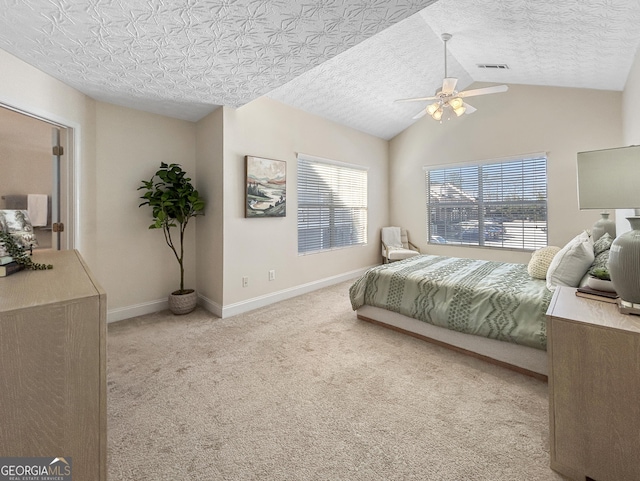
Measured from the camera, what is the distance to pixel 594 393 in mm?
1213

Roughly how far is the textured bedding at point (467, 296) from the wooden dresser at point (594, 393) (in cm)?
80

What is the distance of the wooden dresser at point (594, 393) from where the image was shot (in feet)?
3.77

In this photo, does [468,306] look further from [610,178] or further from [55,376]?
[55,376]

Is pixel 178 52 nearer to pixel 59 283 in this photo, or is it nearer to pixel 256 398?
pixel 59 283

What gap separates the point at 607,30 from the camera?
232 cm

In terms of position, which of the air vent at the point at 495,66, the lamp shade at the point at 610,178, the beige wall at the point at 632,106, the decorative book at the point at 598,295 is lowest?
the decorative book at the point at 598,295

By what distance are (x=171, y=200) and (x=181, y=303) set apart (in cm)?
120

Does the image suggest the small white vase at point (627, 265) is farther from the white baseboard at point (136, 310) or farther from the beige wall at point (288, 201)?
the white baseboard at point (136, 310)

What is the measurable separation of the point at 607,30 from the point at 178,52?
11.2 ft

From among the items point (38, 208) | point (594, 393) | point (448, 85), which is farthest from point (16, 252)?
point (448, 85)

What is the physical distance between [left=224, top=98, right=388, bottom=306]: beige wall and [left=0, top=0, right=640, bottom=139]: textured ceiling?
316mm

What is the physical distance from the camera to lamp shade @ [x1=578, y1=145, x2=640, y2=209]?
1301 mm

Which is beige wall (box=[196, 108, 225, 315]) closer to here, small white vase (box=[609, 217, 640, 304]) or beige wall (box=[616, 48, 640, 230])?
small white vase (box=[609, 217, 640, 304])

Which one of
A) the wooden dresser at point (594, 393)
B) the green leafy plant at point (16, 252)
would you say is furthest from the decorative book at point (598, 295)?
the green leafy plant at point (16, 252)
